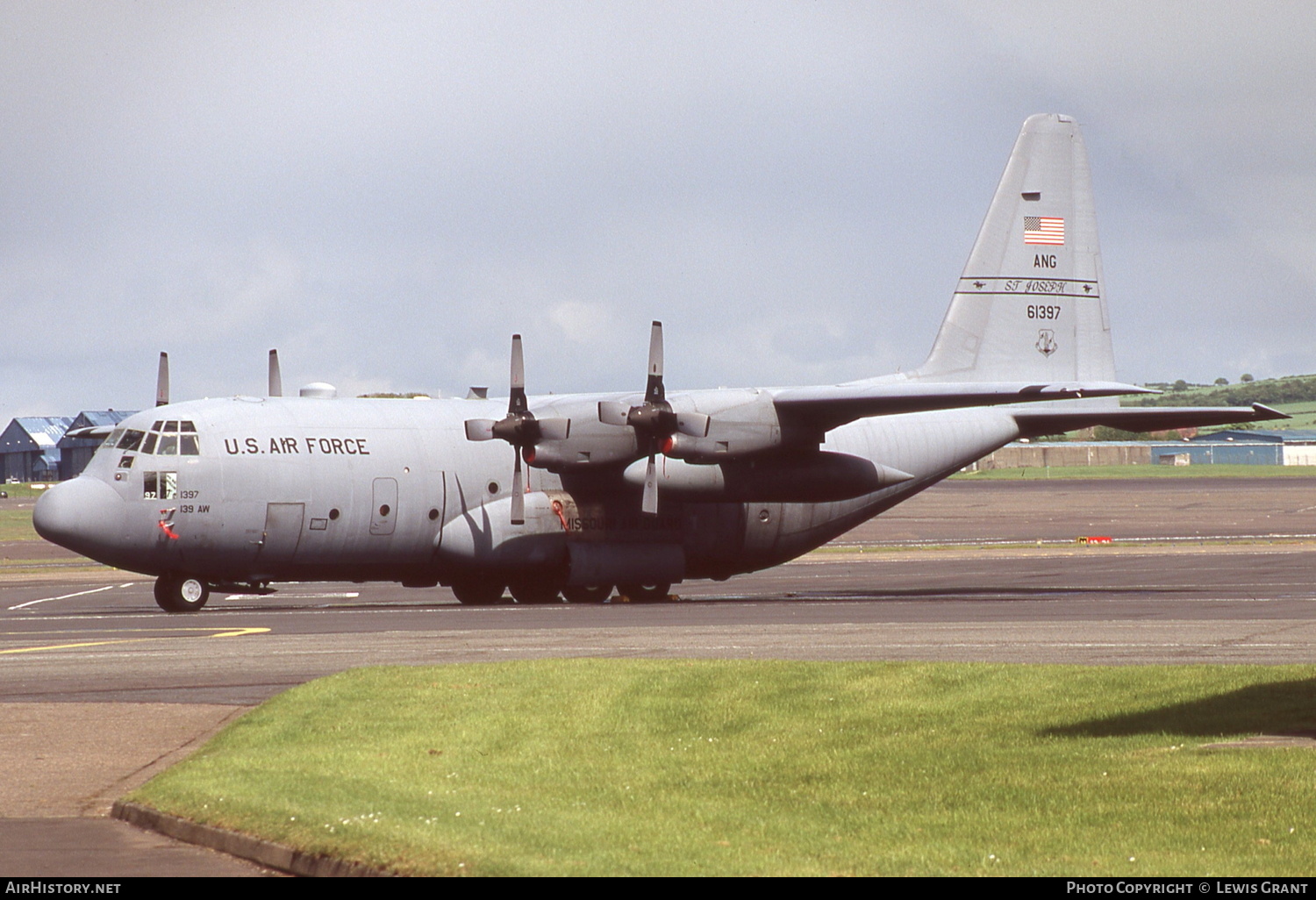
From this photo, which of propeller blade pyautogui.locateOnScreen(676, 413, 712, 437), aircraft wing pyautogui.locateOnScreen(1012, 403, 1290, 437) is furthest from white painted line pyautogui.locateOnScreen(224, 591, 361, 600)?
aircraft wing pyautogui.locateOnScreen(1012, 403, 1290, 437)

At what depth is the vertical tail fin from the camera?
40.1m

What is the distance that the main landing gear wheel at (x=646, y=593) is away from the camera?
36750mm

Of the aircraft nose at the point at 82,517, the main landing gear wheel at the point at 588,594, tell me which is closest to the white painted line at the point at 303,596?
the main landing gear wheel at the point at 588,594

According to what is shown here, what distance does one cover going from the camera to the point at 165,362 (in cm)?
3569

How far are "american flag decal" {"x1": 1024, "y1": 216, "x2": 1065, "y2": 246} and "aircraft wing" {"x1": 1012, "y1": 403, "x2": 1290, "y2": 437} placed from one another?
492 centimetres

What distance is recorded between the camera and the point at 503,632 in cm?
2588

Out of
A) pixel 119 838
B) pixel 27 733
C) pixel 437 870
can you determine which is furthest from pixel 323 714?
pixel 437 870

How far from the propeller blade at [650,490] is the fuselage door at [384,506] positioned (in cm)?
542

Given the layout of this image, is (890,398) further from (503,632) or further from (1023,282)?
(503,632)

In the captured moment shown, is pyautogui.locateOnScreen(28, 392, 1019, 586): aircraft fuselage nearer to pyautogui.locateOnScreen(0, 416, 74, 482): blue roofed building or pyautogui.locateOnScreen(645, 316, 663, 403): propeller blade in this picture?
pyautogui.locateOnScreen(645, 316, 663, 403): propeller blade

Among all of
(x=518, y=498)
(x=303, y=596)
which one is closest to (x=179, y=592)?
(x=518, y=498)

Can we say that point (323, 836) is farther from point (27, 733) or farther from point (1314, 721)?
point (1314, 721)

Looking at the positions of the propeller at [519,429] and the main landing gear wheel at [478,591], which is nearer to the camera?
the propeller at [519,429]

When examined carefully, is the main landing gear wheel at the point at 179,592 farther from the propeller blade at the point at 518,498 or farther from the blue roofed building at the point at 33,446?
the blue roofed building at the point at 33,446
